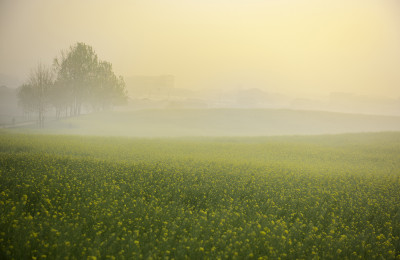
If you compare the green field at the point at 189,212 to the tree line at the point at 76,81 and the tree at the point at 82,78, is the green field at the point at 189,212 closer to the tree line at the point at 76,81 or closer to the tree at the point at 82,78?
the tree line at the point at 76,81

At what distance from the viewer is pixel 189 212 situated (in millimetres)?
7129

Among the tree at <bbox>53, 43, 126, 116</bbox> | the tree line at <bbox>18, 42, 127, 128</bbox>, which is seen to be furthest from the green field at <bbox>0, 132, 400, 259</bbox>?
the tree at <bbox>53, 43, 126, 116</bbox>

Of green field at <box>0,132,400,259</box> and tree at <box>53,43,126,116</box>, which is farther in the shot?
tree at <box>53,43,126,116</box>

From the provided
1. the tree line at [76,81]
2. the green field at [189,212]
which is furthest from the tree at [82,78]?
the green field at [189,212]

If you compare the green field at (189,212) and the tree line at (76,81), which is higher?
the tree line at (76,81)

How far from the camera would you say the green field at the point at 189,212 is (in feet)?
17.5

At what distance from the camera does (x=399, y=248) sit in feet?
21.1

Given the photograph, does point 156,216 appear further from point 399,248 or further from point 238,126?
point 238,126

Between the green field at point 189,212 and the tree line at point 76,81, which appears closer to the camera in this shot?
the green field at point 189,212

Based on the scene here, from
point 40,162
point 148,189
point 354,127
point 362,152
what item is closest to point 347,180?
point 148,189

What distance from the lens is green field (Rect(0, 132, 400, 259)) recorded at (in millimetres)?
5336

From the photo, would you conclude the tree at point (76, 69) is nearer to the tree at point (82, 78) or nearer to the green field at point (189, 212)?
the tree at point (82, 78)

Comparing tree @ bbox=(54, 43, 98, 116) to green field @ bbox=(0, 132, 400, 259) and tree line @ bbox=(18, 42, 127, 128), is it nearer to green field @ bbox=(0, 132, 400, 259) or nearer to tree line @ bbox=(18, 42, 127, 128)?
tree line @ bbox=(18, 42, 127, 128)

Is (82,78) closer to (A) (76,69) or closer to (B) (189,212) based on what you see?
(A) (76,69)
